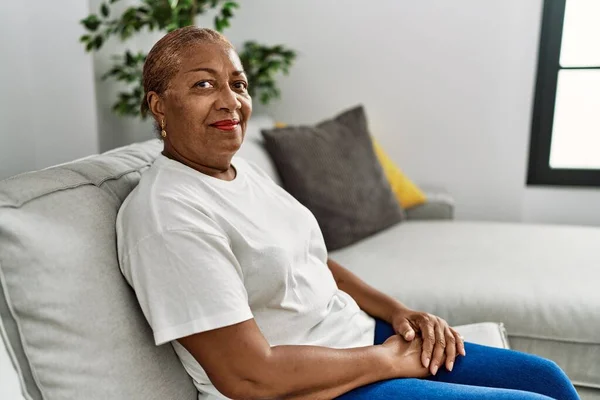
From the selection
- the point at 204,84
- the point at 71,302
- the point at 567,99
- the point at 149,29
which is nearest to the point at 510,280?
the point at 204,84

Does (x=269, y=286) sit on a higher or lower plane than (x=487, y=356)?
higher

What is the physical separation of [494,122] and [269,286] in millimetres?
1935

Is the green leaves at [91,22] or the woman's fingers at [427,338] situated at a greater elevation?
the green leaves at [91,22]

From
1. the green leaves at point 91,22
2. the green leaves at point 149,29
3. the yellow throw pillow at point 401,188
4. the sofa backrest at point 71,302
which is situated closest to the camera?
the sofa backrest at point 71,302

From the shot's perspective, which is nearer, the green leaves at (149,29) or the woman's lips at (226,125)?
the woman's lips at (226,125)

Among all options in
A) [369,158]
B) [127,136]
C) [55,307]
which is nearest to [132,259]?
[55,307]

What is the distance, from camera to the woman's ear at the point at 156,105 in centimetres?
104

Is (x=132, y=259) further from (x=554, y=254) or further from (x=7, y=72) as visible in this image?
(x=554, y=254)

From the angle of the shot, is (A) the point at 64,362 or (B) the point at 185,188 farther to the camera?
(B) the point at 185,188

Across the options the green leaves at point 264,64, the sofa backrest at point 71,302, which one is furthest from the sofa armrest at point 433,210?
the sofa backrest at point 71,302

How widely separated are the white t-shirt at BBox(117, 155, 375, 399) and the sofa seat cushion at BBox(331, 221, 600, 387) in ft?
1.40

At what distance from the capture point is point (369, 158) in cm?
215

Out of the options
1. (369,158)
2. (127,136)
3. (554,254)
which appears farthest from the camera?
(127,136)

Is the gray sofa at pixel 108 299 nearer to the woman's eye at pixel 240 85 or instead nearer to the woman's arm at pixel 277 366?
the woman's arm at pixel 277 366
